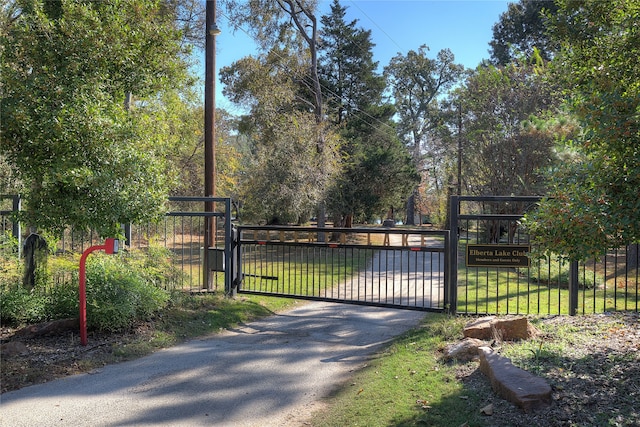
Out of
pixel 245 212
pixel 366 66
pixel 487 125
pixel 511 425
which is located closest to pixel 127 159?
pixel 511 425

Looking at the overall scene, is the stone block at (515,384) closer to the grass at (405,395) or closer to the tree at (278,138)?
the grass at (405,395)

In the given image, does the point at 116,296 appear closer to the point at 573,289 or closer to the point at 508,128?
the point at 573,289

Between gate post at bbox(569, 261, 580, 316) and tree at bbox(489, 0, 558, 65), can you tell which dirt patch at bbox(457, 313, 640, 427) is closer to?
gate post at bbox(569, 261, 580, 316)

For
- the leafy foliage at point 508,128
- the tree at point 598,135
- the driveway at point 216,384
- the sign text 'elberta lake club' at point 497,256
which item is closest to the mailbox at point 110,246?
the driveway at point 216,384

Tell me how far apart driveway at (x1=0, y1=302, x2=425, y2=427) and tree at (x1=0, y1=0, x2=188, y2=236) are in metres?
1.99

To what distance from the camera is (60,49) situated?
6195mm

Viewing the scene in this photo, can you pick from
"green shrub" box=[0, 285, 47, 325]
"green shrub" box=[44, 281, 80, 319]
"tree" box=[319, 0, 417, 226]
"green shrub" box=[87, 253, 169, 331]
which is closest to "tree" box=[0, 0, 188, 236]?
"green shrub" box=[87, 253, 169, 331]

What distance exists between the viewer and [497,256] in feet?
23.7

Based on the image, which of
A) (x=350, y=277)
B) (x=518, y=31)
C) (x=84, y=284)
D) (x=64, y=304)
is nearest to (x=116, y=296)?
(x=84, y=284)

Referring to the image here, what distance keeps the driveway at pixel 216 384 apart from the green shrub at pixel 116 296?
2.58ft

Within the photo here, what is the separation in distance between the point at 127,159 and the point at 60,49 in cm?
172

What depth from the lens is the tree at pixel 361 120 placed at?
2895 centimetres

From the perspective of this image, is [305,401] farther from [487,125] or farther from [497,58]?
[497,58]

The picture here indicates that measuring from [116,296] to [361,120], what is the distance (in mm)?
26201
